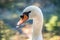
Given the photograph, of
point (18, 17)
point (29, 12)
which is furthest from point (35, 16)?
point (18, 17)

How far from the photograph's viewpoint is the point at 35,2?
317cm

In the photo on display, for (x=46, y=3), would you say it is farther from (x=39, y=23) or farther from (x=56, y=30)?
(x=39, y=23)

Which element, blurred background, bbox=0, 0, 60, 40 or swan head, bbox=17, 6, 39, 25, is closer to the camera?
swan head, bbox=17, 6, 39, 25

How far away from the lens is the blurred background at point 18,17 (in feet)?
8.36

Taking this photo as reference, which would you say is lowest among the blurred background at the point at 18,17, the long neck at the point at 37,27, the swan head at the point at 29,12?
the long neck at the point at 37,27

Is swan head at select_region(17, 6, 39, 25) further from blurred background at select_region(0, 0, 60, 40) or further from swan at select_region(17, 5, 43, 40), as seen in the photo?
blurred background at select_region(0, 0, 60, 40)

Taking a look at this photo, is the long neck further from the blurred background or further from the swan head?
the blurred background

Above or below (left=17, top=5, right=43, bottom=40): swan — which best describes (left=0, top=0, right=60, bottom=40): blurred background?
above

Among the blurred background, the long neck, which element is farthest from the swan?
the blurred background

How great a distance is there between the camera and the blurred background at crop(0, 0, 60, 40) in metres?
2.55

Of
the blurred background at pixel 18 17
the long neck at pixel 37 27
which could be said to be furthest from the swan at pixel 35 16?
the blurred background at pixel 18 17

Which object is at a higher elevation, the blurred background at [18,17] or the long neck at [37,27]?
the blurred background at [18,17]

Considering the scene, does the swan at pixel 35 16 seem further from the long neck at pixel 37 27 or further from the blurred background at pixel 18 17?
the blurred background at pixel 18 17

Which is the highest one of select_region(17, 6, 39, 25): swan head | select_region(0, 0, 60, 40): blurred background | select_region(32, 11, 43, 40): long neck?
select_region(0, 0, 60, 40): blurred background
